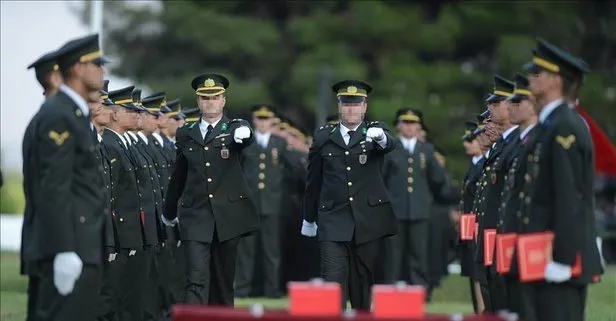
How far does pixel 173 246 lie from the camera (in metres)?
17.6

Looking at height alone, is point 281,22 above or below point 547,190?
above

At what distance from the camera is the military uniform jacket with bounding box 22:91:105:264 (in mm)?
10344

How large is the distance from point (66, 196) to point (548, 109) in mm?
3407

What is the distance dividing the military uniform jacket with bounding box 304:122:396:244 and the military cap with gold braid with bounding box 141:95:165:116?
2.72 metres

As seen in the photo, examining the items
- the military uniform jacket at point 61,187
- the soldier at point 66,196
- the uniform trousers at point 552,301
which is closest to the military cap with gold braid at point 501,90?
the uniform trousers at point 552,301

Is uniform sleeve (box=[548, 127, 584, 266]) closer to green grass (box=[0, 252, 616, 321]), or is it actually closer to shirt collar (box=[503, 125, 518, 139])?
shirt collar (box=[503, 125, 518, 139])

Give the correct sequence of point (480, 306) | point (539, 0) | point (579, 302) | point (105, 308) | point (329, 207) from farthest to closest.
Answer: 1. point (539, 0)
2. point (480, 306)
3. point (329, 207)
4. point (105, 308)
5. point (579, 302)

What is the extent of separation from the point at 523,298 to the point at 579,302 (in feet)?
1.28

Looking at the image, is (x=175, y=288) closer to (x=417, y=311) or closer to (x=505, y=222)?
(x=505, y=222)

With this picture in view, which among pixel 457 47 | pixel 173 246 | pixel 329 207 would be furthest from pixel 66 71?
pixel 457 47

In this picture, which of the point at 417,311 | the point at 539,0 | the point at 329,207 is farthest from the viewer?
the point at 539,0

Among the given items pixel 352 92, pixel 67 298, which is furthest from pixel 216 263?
pixel 67 298

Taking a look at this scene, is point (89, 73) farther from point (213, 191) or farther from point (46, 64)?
point (213, 191)

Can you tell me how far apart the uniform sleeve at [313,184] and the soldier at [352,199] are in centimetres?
1
